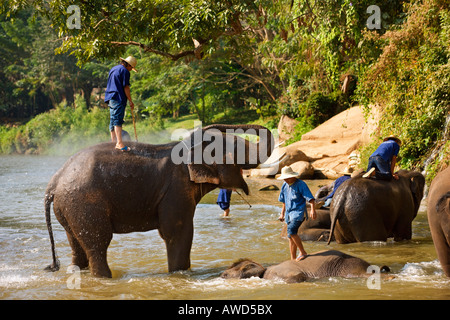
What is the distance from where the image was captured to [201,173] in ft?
22.6

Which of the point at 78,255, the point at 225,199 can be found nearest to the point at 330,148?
the point at 225,199

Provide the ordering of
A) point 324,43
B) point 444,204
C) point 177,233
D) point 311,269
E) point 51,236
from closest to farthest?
point 444,204, point 311,269, point 177,233, point 51,236, point 324,43

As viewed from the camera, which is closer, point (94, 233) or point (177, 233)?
point (94, 233)

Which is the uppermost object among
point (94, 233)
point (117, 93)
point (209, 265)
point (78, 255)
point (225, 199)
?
point (117, 93)

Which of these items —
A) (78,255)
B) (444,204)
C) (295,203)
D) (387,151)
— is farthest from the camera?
(387,151)

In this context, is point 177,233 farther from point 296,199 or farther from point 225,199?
point 225,199

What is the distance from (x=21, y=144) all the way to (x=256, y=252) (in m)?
40.5

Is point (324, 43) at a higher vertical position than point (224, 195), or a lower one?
higher

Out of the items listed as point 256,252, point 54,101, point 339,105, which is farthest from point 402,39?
point 54,101

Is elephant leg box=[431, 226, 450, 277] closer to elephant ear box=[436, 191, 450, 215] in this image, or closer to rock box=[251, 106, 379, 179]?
elephant ear box=[436, 191, 450, 215]

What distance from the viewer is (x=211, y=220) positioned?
38.5 feet

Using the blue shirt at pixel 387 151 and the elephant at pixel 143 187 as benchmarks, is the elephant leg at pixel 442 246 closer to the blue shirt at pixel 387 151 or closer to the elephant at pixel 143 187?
the elephant at pixel 143 187

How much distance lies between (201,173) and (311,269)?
1659mm
